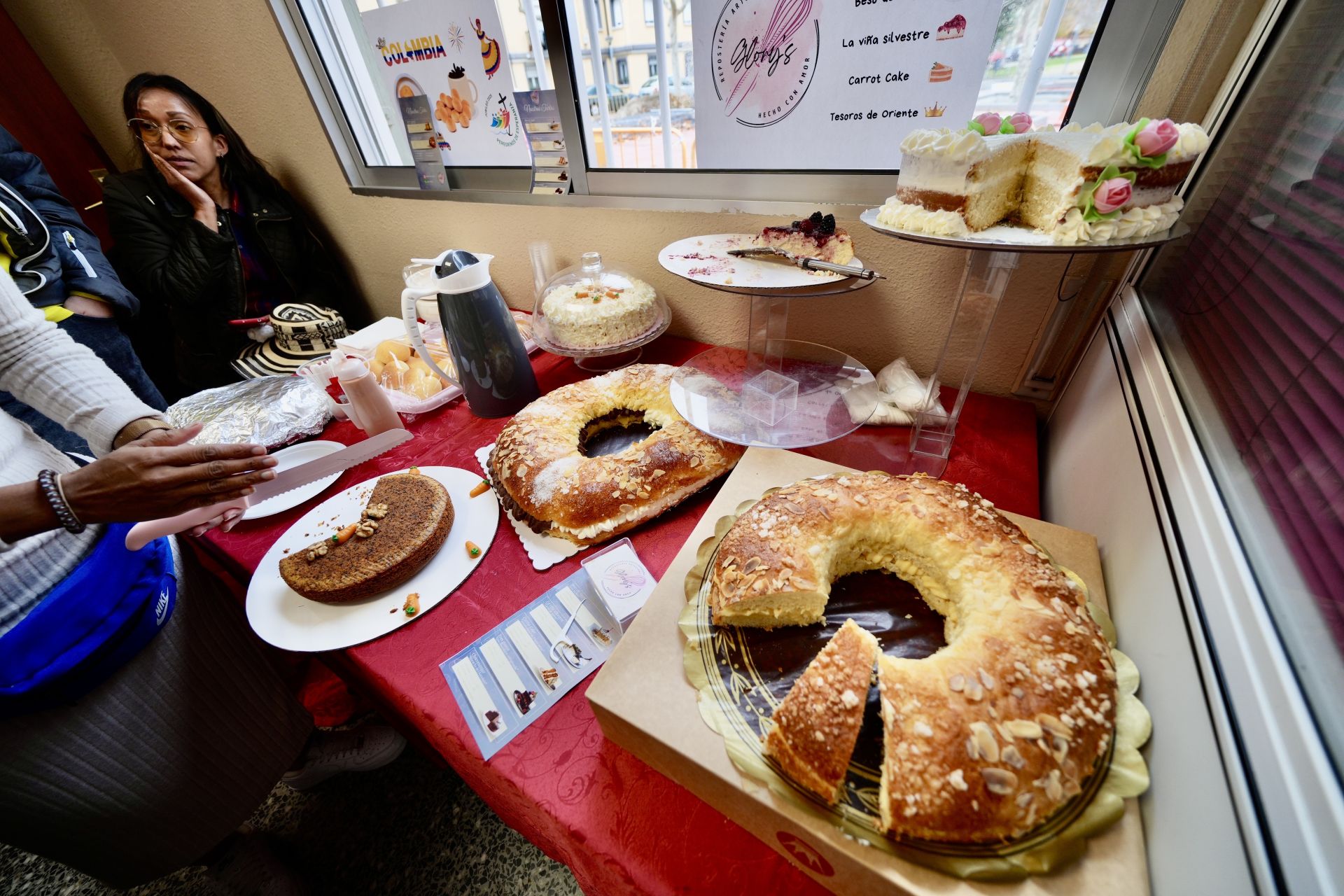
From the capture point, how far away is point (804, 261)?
987 millimetres

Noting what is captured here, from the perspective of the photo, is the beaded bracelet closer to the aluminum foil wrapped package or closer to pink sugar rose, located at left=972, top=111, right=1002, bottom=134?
the aluminum foil wrapped package

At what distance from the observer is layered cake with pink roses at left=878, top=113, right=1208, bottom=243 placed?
24.2 inches

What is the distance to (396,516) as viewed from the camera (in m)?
0.92

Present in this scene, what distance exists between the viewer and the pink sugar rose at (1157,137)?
1.93 feet

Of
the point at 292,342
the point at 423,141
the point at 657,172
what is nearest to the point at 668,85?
the point at 657,172

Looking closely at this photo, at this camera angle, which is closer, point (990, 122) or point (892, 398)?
point (990, 122)

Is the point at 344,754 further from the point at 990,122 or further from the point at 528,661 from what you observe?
the point at 990,122

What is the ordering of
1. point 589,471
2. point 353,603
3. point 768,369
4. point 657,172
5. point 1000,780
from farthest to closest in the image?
1. point 657,172
2. point 768,369
3. point 589,471
4. point 353,603
5. point 1000,780

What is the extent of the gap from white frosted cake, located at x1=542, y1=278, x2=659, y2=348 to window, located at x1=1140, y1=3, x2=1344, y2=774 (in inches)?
42.7

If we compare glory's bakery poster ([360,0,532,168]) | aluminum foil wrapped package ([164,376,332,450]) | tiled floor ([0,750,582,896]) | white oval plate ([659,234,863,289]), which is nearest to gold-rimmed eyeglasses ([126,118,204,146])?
glory's bakery poster ([360,0,532,168])

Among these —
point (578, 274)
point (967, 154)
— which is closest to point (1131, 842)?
point (967, 154)

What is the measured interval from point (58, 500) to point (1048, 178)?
5.32ft

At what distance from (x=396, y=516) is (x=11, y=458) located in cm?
66

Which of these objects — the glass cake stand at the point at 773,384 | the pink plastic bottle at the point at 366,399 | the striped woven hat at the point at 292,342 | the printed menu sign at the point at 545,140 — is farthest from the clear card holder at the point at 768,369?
the striped woven hat at the point at 292,342
